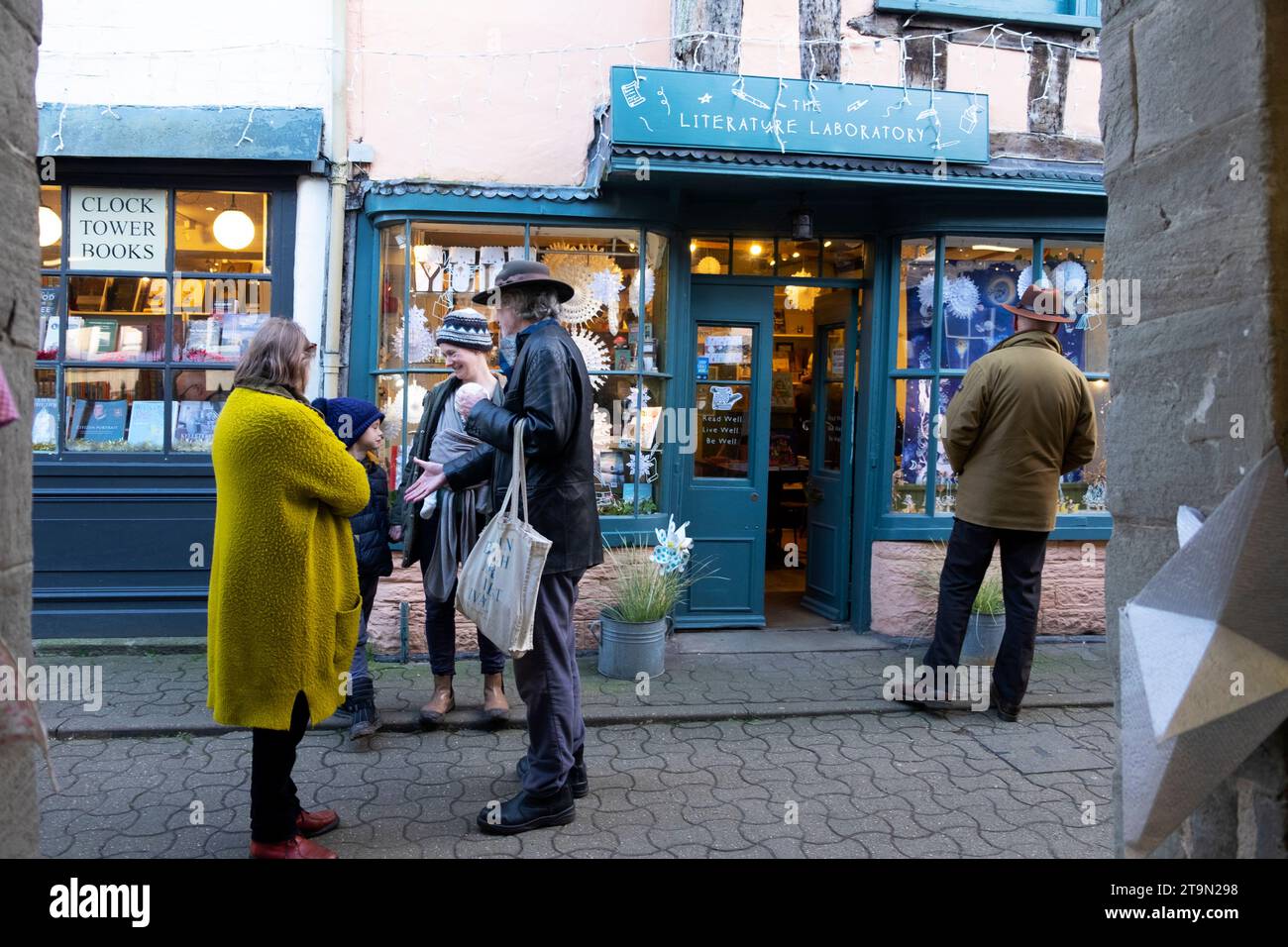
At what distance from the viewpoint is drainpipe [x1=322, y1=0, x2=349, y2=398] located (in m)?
5.86

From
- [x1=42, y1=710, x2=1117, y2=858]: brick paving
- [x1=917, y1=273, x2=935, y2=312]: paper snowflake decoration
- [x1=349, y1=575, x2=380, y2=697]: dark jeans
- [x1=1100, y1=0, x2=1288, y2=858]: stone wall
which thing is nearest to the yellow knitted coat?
[x1=42, y1=710, x2=1117, y2=858]: brick paving

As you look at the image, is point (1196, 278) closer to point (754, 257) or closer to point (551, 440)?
point (551, 440)


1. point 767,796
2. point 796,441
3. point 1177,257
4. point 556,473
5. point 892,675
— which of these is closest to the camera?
point 1177,257

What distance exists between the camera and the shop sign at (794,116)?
17.9 ft

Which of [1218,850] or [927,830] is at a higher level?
[1218,850]

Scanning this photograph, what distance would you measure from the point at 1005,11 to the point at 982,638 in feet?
13.8

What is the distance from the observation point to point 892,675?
215 inches

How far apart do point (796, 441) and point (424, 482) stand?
4.97 metres

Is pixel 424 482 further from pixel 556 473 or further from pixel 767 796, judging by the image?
pixel 767 796

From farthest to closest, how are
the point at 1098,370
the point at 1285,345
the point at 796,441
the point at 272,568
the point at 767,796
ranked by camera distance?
1. the point at 796,441
2. the point at 1098,370
3. the point at 767,796
4. the point at 272,568
5. the point at 1285,345

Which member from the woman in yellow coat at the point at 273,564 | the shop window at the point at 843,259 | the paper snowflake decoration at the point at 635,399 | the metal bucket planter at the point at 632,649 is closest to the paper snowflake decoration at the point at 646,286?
the paper snowflake decoration at the point at 635,399

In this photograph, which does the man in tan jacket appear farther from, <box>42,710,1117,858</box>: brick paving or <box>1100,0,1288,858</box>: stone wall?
<box>1100,0,1288,858</box>: stone wall
